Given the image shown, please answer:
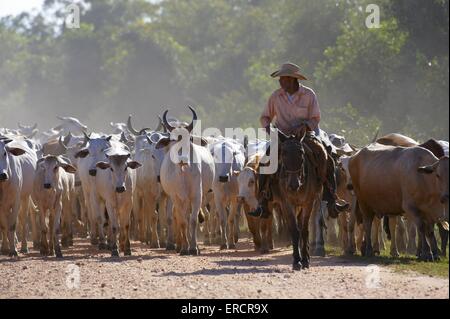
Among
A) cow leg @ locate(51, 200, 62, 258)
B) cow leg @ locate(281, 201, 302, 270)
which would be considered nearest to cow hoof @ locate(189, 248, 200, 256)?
cow leg @ locate(51, 200, 62, 258)

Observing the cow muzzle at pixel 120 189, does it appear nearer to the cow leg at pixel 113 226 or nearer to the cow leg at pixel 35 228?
the cow leg at pixel 113 226

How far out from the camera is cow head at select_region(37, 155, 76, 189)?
679 inches

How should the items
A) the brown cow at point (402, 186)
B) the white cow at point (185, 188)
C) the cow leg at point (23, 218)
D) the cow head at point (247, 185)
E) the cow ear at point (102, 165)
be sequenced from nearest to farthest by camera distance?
the brown cow at point (402, 186)
the cow ear at point (102, 165)
the white cow at point (185, 188)
the cow head at point (247, 185)
the cow leg at point (23, 218)

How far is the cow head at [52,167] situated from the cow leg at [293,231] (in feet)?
16.0

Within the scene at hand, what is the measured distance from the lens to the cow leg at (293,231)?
1359 cm

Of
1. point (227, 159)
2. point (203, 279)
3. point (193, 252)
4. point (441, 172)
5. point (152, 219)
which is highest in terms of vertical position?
point (227, 159)

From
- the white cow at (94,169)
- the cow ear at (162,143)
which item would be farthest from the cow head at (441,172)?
the white cow at (94,169)

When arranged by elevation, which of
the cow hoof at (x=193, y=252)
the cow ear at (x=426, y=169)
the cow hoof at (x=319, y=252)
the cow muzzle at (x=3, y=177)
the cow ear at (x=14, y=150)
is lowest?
the cow hoof at (x=319, y=252)

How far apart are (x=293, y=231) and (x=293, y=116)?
1.81 metres

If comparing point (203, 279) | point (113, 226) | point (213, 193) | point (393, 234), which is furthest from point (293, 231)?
point (213, 193)

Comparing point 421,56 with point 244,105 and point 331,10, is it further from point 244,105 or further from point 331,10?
point 244,105

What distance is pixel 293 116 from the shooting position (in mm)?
14641

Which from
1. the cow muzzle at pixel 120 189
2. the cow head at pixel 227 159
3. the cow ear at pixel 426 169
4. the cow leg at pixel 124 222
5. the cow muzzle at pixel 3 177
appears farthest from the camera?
the cow head at pixel 227 159

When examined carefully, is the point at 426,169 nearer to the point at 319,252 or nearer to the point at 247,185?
the point at 319,252
